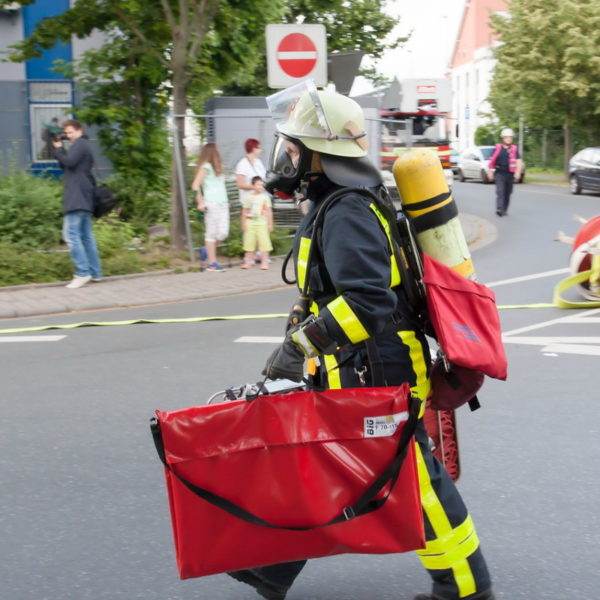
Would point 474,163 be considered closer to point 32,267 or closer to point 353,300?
point 32,267

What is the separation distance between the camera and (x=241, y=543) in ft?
9.44

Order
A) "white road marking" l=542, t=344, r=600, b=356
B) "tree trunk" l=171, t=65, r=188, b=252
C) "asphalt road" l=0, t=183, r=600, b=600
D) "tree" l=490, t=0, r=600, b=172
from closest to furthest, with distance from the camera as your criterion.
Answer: "asphalt road" l=0, t=183, r=600, b=600
"white road marking" l=542, t=344, r=600, b=356
"tree trunk" l=171, t=65, r=188, b=252
"tree" l=490, t=0, r=600, b=172

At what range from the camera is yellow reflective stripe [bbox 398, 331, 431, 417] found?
10.2 ft

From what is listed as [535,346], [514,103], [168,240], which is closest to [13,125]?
[168,240]

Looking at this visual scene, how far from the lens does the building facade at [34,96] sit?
55.7 feet

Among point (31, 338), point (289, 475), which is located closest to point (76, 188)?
point (31, 338)

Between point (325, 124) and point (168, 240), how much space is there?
11218 millimetres

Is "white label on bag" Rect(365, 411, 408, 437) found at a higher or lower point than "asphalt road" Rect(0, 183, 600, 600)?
higher

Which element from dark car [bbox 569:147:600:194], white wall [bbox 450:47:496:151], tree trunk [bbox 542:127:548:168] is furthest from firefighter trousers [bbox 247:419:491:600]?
white wall [bbox 450:47:496:151]

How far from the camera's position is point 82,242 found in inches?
453

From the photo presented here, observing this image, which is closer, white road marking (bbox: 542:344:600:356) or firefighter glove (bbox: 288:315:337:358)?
→ firefighter glove (bbox: 288:315:337:358)

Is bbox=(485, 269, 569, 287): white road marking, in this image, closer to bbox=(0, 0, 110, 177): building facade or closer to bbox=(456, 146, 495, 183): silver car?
bbox=(0, 0, 110, 177): building facade

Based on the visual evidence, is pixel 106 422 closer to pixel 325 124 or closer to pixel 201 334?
pixel 201 334

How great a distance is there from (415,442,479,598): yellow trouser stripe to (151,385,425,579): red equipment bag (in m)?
0.15
